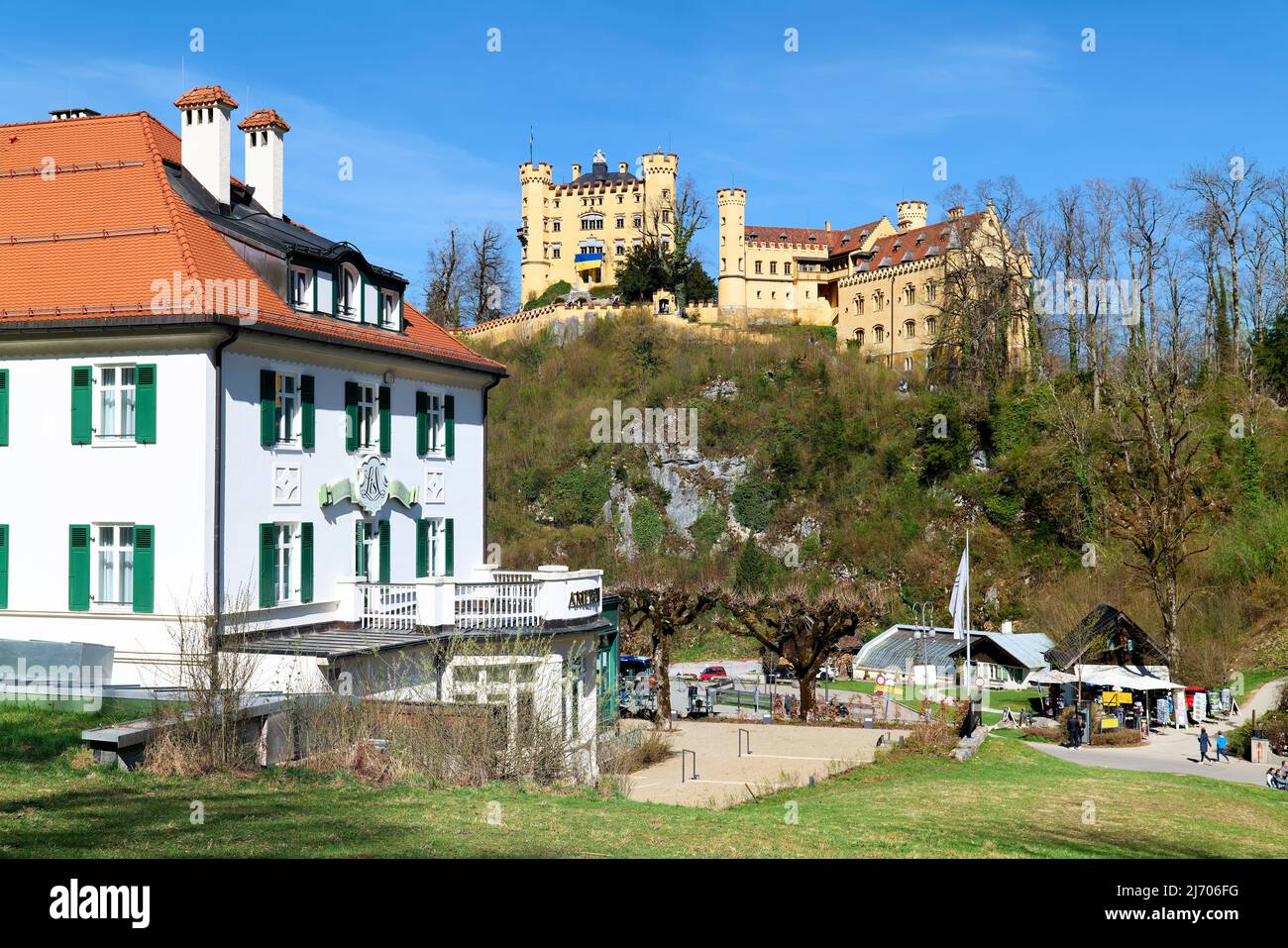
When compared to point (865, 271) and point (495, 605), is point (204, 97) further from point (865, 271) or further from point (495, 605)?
point (865, 271)

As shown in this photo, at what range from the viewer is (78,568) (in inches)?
851

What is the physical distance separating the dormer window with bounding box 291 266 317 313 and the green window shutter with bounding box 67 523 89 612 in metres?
6.10

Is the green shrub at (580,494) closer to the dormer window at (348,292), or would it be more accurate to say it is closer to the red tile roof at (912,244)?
the red tile roof at (912,244)

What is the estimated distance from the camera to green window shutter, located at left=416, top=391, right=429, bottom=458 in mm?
28250

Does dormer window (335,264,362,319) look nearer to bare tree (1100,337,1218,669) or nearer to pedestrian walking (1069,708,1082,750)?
pedestrian walking (1069,708,1082,750)

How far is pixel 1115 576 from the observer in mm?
46375

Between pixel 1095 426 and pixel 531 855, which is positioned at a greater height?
pixel 1095 426

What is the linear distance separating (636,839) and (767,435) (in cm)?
5621

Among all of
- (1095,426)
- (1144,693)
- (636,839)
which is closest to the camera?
(636,839)

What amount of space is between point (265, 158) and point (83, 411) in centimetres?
954

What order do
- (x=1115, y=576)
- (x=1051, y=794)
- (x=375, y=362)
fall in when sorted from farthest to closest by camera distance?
(x=1115, y=576) → (x=375, y=362) → (x=1051, y=794)

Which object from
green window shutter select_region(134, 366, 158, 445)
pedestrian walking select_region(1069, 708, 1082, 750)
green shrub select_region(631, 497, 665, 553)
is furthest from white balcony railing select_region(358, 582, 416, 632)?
green shrub select_region(631, 497, 665, 553)
